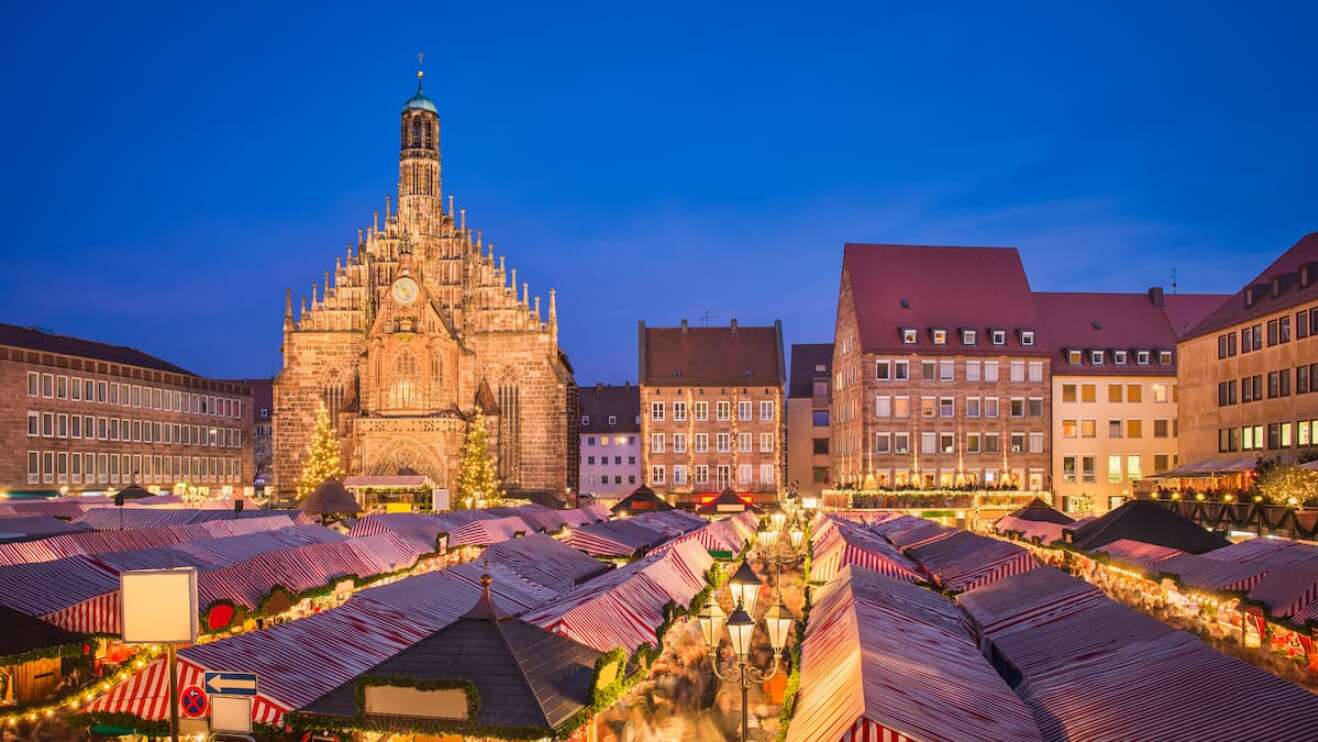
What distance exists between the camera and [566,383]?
71562 mm

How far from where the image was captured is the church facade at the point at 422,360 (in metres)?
68.8

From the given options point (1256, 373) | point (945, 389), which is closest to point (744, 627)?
point (1256, 373)

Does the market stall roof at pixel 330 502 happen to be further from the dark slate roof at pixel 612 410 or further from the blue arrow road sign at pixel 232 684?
the dark slate roof at pixel 612 410

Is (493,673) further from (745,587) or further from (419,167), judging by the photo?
(419,167)

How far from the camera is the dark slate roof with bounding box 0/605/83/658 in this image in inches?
567

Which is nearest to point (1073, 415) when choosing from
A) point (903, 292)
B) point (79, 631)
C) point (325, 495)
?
point (903, 292)

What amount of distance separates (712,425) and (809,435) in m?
10.6

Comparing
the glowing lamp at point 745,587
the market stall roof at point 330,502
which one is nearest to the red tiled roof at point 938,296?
the market stall roof at point 330,502

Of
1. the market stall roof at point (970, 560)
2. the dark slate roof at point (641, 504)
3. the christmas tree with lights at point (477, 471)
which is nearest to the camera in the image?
the market stall roof at point (970, 560)

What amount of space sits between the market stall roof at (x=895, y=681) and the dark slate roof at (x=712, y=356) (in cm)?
5838

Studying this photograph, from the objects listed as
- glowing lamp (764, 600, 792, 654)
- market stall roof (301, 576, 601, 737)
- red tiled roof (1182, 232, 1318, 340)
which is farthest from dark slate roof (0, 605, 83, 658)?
red tiled roof (1182, 232, 1318, 340)

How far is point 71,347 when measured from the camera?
232 feet

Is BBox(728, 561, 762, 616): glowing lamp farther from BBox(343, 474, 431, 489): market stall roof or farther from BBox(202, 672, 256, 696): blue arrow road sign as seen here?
BBox(343, 474, 431, 489): market stall roof

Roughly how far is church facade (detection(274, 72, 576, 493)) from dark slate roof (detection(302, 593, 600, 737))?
5799cm
